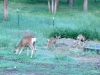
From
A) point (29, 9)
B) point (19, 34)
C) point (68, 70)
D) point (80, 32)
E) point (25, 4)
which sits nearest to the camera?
point (68, 70)

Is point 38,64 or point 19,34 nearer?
point 38,64

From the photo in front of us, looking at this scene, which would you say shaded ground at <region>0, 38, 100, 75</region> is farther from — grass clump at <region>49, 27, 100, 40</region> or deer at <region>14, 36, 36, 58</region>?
grass clump at <region>49, 27, 100, 40</region>

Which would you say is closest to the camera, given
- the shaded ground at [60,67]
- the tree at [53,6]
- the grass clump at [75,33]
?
the shaded ground at [60,67]

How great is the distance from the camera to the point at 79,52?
1922cm

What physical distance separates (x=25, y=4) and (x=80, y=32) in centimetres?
2986

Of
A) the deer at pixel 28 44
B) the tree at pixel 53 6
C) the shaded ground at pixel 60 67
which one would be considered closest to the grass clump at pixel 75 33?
the shaded ground at pixel 60 67

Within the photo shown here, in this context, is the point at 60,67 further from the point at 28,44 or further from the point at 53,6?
the point at 53,6

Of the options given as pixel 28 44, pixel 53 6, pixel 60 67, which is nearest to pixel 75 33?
pixel 28 44

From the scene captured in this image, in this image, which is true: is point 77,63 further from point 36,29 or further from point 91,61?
point 36,29

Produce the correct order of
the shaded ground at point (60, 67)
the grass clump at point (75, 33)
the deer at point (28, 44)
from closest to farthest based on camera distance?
1. the shaded ground at point (60, 67)
2. the deer at point (28, 44)
3. the grass clump at point (75, 33)

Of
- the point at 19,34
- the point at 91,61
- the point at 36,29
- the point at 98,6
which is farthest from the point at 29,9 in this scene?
the point at 91,61

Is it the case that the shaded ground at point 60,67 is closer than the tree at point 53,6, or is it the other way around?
the shaded ground at point 60,67

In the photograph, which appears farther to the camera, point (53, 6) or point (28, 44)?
point (53, 6)

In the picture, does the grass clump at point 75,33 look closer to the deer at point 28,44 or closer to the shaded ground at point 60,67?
the shaded ground at point 60,67
